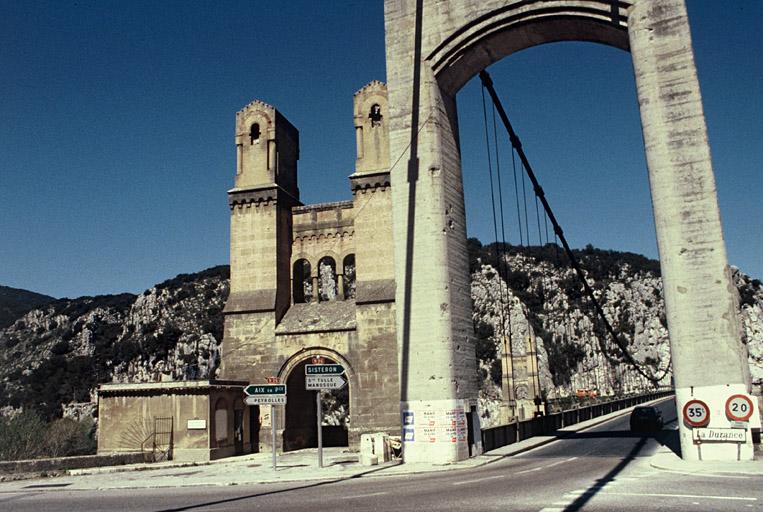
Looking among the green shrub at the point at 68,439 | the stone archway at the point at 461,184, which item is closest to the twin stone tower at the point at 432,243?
the stone archway at the point at 461,184

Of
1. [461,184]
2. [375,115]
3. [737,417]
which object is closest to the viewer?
[737,417]

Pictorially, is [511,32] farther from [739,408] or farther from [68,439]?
[68,439]

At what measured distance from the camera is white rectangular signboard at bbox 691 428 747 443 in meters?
16.6

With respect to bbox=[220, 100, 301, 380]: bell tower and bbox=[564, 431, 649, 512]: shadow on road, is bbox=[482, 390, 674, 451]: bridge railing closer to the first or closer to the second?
bbox=[564, 431, 649, 512]: shadow on road

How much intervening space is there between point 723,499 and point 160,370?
110m

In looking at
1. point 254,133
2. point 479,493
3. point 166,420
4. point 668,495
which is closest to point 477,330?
point 254,133

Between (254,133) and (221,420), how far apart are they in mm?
15893

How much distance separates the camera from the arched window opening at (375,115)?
35328mm

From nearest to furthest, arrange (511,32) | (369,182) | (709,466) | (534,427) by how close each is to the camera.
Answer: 1. (709,466)
2. (511,32)
3. (534,427)
4. (369,182)

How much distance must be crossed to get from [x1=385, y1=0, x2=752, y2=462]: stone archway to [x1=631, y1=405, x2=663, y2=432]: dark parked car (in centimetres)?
1245

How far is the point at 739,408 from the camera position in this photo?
1680 centimetres

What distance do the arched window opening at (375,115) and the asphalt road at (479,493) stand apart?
21.3m

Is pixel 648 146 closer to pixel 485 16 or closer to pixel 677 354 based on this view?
pixel 677 354

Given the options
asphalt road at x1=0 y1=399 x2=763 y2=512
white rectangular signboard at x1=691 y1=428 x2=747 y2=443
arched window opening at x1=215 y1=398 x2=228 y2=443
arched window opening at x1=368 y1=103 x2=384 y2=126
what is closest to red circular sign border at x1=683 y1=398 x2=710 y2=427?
white rectangular signboard at x1=691 y1=428 x2=747 y2=443
